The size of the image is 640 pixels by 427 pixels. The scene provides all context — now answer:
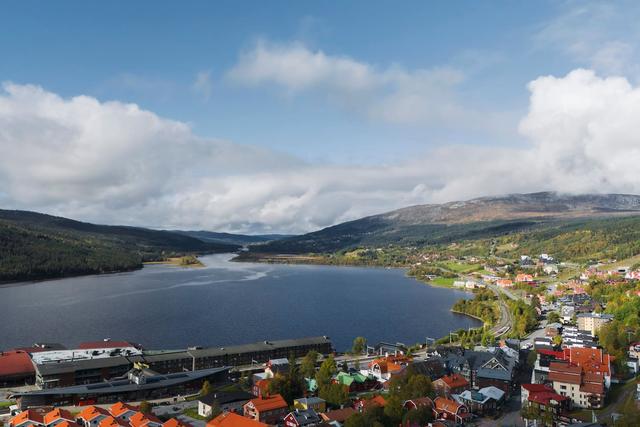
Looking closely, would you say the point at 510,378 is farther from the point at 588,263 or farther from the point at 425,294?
the point at 588,263

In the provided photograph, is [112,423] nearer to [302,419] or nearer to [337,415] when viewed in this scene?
[302,419]

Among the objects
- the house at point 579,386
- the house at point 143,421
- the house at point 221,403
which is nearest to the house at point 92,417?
the house at point 143,421

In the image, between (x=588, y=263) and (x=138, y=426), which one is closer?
(x=138, y=426)

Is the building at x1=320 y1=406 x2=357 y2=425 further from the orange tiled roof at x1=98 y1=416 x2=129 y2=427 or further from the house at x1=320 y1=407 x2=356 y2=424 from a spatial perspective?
the orange tiled roof at x1=98 y1=416 x2=129 y2=427

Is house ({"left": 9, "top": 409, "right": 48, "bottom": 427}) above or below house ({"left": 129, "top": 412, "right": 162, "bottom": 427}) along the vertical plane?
above

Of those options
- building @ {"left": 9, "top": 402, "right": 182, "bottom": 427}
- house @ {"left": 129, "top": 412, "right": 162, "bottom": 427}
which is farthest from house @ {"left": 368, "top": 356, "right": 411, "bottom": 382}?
house @ {"left": 129, "top": 412, "right": 162, "bottom": 427}

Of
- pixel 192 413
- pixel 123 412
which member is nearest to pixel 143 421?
pixel 123 412

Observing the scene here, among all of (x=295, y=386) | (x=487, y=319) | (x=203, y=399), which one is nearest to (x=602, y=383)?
(x=295, y=386)
